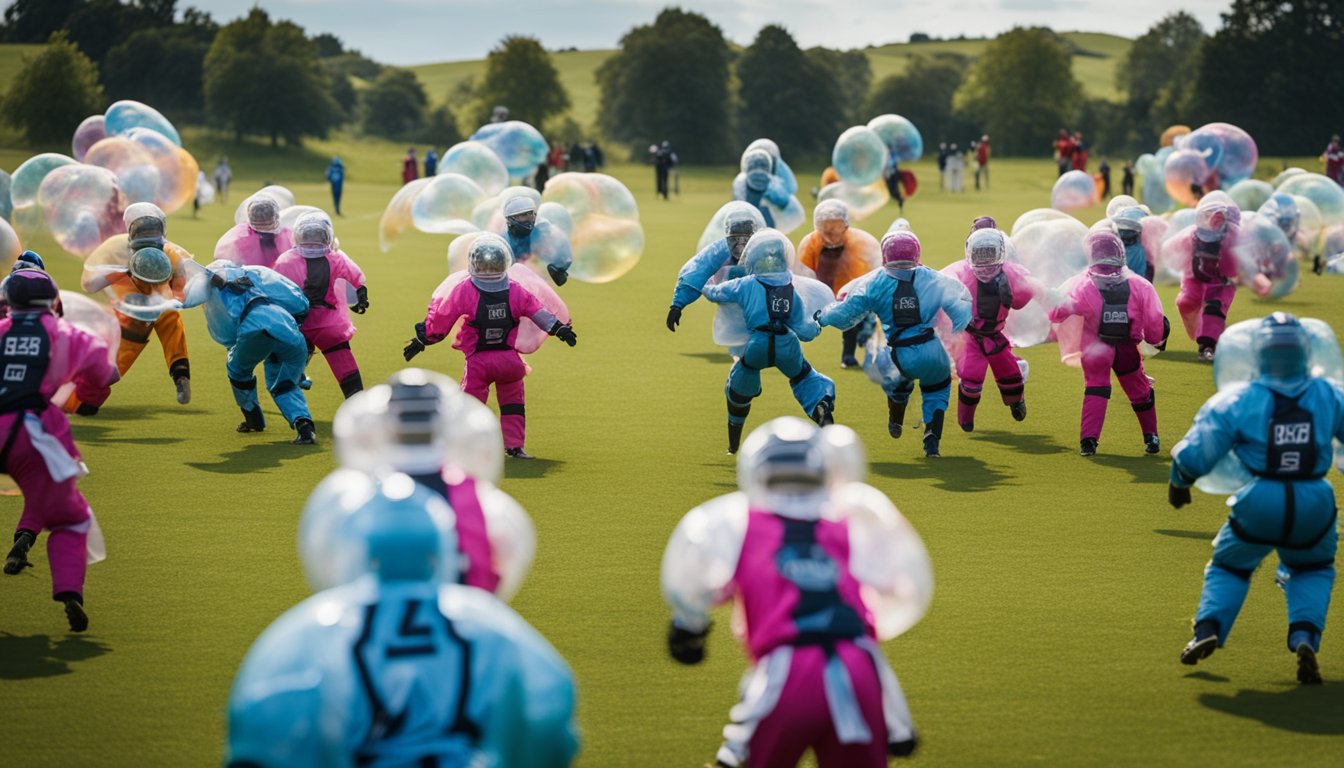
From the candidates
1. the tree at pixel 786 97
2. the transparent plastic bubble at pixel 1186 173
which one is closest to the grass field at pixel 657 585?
the transparent plastic bubble at pixel 1186 173

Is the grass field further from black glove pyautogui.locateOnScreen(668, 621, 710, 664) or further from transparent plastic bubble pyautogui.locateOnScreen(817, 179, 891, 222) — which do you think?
transparent plastic bubble pyautogui.locateOnScreen(817, 179, 891, 222)

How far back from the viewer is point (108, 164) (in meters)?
20.5

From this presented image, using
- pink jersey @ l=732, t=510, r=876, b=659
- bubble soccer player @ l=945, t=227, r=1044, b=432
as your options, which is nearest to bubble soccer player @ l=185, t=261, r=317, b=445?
bubble soccer player @ l=945, t=227, r=1044, b=432

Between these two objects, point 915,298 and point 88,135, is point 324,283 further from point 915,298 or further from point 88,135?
point 88,135

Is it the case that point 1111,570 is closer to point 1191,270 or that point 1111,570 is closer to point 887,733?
point 887,733

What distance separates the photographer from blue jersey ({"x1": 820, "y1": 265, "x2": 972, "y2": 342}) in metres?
11.4

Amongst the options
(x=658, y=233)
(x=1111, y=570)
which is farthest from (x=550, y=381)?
(x=658, y=233)

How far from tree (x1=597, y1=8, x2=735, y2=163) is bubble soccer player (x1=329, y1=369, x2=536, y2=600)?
75053mm

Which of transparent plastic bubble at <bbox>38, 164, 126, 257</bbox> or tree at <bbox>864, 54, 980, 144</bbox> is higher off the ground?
tree at <bbox>864, 54, 980, 144</bbox>

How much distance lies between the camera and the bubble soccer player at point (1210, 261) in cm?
1616

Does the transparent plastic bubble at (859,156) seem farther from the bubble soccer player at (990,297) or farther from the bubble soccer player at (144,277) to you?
the bubble soccer player at (144,277)

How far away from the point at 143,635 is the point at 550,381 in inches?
338

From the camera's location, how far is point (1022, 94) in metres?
87.5

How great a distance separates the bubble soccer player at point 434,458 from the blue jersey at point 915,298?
21.6ft
